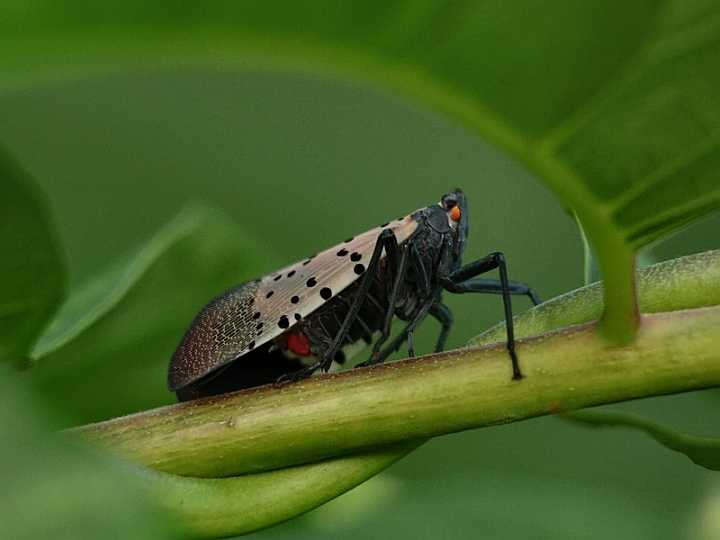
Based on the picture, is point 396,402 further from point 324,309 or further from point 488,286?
point 488,286

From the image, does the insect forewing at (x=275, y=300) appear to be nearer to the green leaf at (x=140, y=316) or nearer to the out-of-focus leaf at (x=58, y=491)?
the green leaf at (x=140, y=316)

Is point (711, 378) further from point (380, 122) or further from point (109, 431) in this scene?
point (380, 122)

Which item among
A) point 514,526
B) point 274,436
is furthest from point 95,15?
point 514,526

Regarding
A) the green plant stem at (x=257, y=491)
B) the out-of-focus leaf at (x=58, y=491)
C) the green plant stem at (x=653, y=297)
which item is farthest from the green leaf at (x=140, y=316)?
the out-of-focus leaf at (x=58, y=491)

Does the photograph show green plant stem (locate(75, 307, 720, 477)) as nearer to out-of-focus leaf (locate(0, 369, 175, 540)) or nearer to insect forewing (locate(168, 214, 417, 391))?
out-of-focus leaf (locate(0, 369, 175, 540))

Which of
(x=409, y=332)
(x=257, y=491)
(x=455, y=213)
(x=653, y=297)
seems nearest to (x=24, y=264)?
(x=257, y=491)
